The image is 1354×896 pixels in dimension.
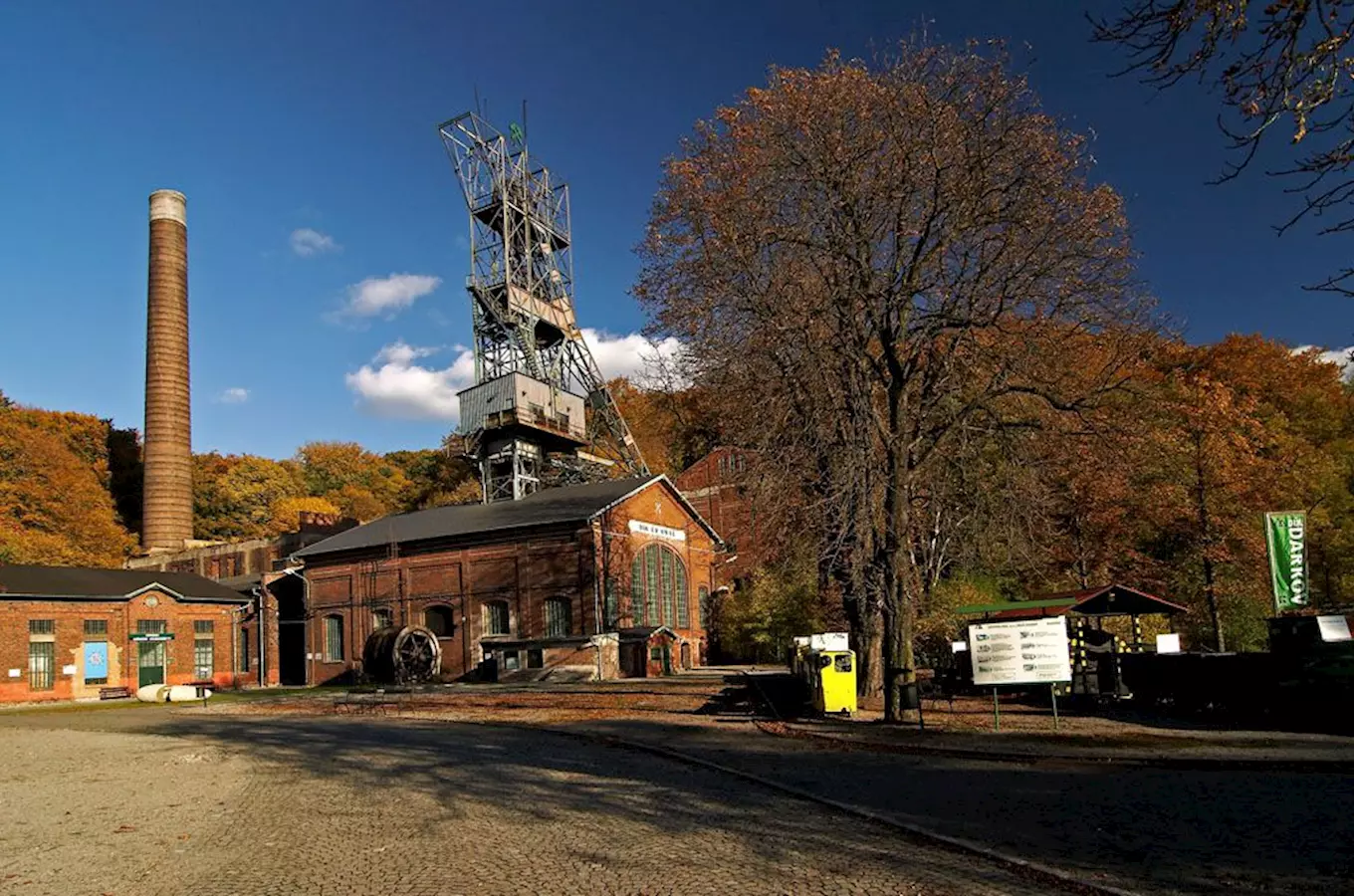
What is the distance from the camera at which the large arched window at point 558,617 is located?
40.8 m

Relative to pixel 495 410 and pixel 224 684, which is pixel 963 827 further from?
pixel 224 684

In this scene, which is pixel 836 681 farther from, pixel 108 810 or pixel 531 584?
pixel 531 584

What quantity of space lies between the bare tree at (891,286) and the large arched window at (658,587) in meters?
22.1

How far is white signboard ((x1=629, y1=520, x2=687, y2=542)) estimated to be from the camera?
42.8 m

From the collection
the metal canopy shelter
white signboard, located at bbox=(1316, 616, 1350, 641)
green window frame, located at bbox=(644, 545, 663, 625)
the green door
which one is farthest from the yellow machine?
the green door

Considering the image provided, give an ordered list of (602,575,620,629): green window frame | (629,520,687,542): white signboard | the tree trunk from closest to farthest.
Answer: the tree trunk, (602,575,620,629): green window frame, (629,520,687,542): white signboard

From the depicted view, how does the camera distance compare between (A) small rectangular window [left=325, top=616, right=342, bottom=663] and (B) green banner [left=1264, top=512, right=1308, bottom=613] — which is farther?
(A) small rectangular window [left=325, top=616, right=342, bottom=663]

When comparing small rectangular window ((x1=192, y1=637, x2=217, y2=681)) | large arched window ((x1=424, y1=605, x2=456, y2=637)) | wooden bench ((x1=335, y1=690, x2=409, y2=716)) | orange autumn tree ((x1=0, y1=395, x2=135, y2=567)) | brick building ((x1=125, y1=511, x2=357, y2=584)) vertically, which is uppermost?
orange autumn tree ((x1=0, y1=395, x2=135, y2=567))

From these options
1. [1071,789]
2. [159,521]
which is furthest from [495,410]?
[1071,789]

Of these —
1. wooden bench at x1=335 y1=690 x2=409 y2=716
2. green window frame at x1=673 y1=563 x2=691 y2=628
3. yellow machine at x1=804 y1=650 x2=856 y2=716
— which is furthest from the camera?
green window frame at x1=673 y1=563 x2=691 y2=628

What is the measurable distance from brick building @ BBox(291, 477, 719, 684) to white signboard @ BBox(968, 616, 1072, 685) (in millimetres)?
22601

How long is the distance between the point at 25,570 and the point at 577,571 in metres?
23.8

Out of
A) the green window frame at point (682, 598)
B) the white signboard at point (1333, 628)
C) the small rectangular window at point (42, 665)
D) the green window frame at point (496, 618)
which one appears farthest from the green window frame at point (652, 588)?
the white signboard at point (1333, 628)

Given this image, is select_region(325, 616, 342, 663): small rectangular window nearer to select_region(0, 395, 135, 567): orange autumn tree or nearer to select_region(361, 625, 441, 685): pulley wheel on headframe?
select_region(361, 625, 441, 685): pulley wheel on headframe
